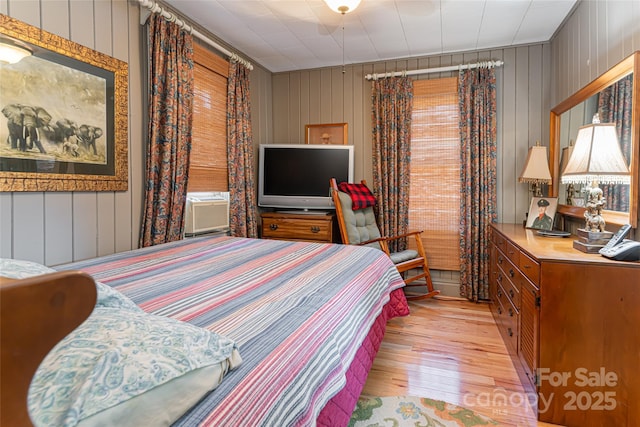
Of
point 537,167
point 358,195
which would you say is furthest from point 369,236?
point 537,167

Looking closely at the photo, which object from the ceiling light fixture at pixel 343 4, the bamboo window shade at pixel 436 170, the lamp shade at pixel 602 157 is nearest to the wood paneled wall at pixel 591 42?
the lamp shade at pixel 602 157

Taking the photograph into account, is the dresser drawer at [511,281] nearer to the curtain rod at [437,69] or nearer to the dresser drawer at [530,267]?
the dresser drawer at [530,267]

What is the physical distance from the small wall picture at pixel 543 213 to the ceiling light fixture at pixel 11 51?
3.54 metres

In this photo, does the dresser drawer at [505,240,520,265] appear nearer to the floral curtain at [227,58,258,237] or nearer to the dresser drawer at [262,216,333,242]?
the dresser drawer at [262,216,333,242]

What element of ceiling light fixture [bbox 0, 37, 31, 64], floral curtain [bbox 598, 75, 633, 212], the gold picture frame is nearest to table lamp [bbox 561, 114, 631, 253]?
floral curtain [bbox 598, 75, 633, 212]

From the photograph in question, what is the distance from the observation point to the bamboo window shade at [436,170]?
3574 mm

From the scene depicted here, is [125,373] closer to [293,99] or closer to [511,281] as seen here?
[511,281]

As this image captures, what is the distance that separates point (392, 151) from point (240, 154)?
1569 millimetres

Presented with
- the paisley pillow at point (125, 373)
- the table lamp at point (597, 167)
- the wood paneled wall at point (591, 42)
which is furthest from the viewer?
the wood paneled wall at point (591, 42)

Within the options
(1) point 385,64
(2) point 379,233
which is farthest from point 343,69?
(2) point 379,233

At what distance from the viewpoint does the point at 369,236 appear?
140 inches

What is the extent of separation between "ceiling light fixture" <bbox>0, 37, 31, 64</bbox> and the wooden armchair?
2.34m

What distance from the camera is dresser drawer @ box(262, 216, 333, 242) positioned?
3.56 metres

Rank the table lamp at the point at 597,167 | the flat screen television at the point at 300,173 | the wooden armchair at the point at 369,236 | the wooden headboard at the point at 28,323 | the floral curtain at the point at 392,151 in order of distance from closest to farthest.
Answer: the wooden headboard at the point at 28,323, the table lamp at the point at 597,167, the wooden armchair at the point at 369,236, the floral curtain at the point at 392,151, the flat screen television at the point at 300,173
